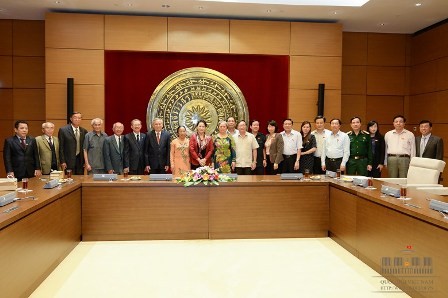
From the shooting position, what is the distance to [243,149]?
561cm

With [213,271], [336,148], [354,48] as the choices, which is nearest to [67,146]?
[213,271]

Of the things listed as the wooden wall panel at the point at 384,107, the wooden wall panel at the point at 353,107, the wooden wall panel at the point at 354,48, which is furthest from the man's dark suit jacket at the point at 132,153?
the wooden wall panel at the point at 384,107

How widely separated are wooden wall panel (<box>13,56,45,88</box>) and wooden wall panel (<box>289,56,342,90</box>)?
14.1 ft

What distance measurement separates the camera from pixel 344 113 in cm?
793

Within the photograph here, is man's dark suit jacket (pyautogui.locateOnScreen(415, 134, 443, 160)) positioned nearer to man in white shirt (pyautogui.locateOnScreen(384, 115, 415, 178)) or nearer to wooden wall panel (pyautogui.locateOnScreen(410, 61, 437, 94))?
man in white shirt (pyautogui.locateOnScreen(384, 115, 415, 178))

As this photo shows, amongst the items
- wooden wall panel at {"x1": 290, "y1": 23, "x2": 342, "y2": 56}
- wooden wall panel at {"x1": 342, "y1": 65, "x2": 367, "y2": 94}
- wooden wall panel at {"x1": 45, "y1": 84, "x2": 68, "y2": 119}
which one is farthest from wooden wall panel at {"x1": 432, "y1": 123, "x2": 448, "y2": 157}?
wooden wall panel at {"x1": 45, "y1": 84, "x2": 68, "y2": 119}

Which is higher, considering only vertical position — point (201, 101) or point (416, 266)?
point (201, 101)

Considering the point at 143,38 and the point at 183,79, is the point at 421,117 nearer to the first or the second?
the point at 183,79

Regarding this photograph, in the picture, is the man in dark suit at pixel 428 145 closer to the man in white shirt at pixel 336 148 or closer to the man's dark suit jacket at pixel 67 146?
the man in white shirt at pixel 336 148

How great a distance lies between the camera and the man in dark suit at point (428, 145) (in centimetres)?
557

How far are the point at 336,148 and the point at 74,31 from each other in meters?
4.38

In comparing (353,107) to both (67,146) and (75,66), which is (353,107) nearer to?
(75,66)

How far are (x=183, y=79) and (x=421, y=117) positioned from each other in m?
4.38

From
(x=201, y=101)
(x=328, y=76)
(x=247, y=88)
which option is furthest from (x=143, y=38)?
(x=328, y=76)
